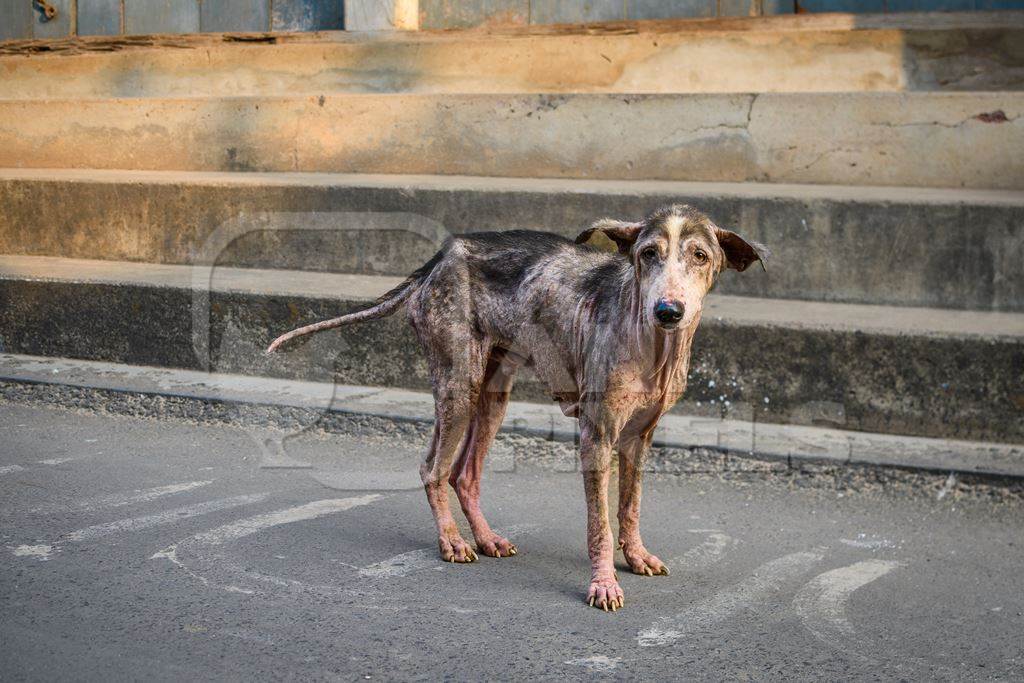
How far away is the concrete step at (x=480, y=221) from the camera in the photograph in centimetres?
745

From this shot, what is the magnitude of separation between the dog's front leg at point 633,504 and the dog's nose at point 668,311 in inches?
32.9

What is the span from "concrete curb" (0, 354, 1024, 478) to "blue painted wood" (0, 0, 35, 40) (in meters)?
5.16

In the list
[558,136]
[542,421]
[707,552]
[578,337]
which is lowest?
[707,552]

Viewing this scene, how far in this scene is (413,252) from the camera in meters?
8.61

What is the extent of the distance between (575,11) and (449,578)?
646cm

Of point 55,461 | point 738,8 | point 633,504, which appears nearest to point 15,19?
point 738,8

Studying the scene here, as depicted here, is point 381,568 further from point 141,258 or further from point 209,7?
point 209,7

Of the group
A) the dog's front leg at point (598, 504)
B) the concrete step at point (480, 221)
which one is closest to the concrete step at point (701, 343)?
the concrete step at point (480, 221)

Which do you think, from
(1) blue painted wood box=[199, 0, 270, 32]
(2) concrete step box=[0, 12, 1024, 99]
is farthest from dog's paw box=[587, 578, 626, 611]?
(1) blue painted wood box=[199, 0, 270, 32]

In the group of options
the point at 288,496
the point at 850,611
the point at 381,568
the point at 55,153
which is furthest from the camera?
the point at 55,153

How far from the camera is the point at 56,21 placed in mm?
12320

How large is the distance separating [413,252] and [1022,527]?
4.40 m

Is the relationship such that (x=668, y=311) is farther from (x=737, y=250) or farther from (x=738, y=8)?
(x=738, y=8)

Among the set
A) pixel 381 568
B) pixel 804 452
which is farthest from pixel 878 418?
pixel 381 568
